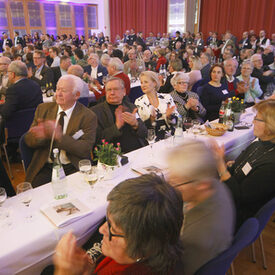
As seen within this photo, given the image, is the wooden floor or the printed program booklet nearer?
the printed program booklet

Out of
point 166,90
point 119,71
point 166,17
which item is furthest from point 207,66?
point 166,17

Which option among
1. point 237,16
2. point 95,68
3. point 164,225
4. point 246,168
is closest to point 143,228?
point 164,225

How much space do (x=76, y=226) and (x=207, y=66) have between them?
17.8ft

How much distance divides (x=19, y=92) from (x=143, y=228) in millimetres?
3425

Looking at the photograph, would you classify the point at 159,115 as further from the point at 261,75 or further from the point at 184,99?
the point at 261,75

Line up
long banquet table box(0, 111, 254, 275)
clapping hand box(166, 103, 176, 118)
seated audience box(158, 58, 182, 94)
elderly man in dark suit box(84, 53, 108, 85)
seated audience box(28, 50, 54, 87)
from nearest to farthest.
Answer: long banquet table box(0, 111, 254, 275) → clapping hand box(166, 103, 176, 118) → seated audience box(158, 58, 182, 94) → seated audience box(28, 50, 54, 87) → elderly man in dark suit box(84, 53, 108, 85)

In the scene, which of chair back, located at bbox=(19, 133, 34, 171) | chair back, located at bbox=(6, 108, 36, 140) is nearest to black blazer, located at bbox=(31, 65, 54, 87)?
chair back, located at bbox=(6, 108, 36, 140)

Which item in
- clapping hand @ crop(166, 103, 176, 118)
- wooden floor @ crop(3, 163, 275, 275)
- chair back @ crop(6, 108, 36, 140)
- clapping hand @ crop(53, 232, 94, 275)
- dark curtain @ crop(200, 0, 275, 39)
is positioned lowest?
wooden floor @ crop(3, 163, 275, 275)

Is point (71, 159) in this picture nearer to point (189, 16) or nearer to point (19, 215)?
point (19, 215)

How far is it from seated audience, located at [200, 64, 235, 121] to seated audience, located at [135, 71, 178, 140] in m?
1.08

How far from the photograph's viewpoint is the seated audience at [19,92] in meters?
3.70

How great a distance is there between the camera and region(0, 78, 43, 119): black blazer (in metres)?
3.68

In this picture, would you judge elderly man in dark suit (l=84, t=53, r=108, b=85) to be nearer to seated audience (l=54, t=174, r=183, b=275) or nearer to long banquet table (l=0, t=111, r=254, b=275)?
long banquet table (l=0, t=111, r=254, b=275)

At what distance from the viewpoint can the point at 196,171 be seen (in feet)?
4.64
